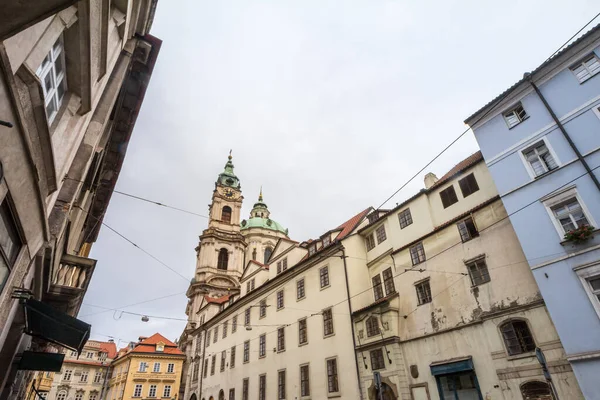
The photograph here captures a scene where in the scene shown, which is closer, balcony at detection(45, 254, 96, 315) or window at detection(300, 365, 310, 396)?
balcony at detection(45, 254, 96, 315)

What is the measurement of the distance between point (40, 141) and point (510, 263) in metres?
17.3

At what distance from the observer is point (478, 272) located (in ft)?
53.5

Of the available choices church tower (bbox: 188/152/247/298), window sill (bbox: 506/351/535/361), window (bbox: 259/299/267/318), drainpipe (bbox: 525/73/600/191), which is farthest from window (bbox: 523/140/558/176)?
church tower (bbox: 188/152/247/298)

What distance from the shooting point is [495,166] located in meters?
16.8

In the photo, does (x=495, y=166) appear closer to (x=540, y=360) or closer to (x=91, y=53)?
(x=540, y=360)

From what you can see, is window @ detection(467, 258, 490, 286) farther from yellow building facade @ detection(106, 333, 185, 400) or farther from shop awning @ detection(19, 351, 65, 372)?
yellow building facade @ detection(106, 333, 185, 400)

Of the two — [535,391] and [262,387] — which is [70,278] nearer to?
[535,391]

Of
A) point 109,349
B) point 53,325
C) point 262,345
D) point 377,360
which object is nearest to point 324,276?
point 377,360

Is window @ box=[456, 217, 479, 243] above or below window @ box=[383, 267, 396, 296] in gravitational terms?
above

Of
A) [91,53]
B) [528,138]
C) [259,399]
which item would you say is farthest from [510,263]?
[259,399]

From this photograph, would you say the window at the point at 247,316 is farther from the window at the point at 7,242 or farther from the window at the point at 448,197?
the window at the point at 7,242

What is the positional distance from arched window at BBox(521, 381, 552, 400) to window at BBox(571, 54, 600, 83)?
510 inches

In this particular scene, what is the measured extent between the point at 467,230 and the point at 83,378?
228 feet

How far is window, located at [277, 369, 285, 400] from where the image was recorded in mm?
24586
